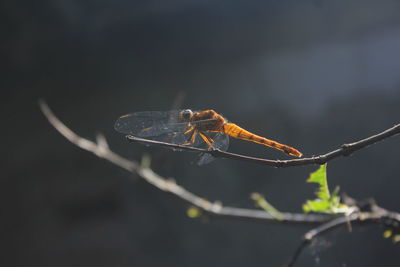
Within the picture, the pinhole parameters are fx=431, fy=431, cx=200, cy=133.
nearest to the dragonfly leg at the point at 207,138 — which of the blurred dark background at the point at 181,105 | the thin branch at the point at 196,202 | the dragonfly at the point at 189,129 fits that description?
the dragonfly at the point at 189,129

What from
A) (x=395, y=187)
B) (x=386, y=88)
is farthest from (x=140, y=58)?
(x=395, y=187)

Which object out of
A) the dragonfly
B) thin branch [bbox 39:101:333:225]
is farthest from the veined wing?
thin branch [bbox 39:101:333:225]

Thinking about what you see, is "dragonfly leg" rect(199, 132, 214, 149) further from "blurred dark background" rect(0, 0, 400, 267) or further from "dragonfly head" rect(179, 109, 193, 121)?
"blurred dark background" rect(0, 0, 400, 267)

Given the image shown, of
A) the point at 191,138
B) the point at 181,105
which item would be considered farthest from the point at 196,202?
the point at 181,105

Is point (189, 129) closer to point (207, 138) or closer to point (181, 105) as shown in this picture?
point (207, 138)

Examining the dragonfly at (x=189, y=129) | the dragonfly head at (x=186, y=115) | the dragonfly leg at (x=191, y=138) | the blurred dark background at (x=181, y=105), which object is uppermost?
the dragonfly head at (x=186, y=115)

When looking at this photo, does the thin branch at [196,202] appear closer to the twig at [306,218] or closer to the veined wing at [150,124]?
the twig at [306,218]

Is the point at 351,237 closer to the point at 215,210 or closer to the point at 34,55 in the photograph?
the point at 215,210
